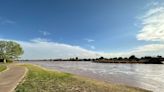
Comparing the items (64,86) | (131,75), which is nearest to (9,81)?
(64,86)

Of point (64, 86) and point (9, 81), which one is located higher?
point (9, 81)

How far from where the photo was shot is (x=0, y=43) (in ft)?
282

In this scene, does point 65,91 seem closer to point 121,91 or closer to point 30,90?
point 30,90

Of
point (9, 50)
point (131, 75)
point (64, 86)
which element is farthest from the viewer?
point (9, 50)

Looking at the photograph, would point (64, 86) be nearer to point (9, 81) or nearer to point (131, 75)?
point (9, 81)

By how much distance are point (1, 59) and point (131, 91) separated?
81.0 meters

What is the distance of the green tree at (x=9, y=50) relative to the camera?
83.6 m

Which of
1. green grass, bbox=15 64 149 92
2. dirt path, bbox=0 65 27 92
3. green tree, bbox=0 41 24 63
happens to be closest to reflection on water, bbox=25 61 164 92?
green grass, bbox=15 64 149 92

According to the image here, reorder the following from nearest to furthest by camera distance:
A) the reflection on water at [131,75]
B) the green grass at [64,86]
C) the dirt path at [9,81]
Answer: the dirt path at [9,81], the green grass at [64,86], the reflection on water at [131,75]

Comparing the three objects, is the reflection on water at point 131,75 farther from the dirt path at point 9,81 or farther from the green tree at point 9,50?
the green tree at point 9,50

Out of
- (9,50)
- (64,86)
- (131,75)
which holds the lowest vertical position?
(64,86)

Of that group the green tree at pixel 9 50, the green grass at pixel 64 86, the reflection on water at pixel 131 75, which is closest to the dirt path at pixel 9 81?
the green grass at pixel 64 86

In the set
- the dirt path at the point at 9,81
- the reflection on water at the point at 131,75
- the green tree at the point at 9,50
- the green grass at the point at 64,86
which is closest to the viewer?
the dirt path at the point at 9,81

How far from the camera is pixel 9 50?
282ft
